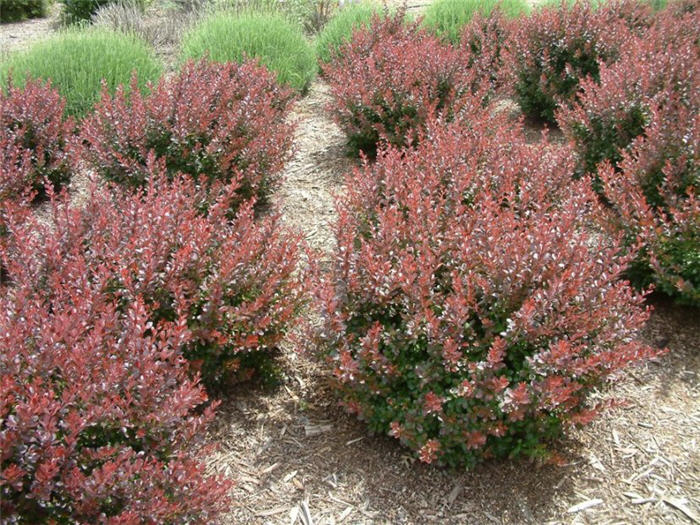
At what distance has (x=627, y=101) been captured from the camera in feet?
14.5

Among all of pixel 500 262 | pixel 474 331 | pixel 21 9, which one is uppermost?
pixel 21 9

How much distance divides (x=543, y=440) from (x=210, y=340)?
149 centimetres

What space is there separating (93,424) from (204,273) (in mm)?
1039

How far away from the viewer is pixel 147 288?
2729 mm

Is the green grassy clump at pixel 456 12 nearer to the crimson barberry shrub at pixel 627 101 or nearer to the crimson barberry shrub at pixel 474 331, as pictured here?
the crimson barberry shrub at pixel 627 101

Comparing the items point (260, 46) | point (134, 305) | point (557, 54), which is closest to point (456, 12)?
point (557, 54)

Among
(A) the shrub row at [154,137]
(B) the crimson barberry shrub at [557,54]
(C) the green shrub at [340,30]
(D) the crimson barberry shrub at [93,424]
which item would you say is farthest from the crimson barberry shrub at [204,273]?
(C) the green shrub at [340,30]

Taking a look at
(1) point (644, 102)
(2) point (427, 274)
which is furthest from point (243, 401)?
(1) point (644, 102)

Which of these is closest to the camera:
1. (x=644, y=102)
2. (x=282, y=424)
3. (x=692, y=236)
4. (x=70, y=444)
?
(x=70, y=444)

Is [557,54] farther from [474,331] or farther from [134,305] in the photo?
[134,305]

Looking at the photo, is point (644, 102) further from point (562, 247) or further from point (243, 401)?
point (243, 401)

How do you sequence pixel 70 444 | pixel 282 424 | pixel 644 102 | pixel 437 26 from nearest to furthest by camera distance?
pixel 70 444 < pixel 282 424 < pixel 644 102 < pixel 437 26

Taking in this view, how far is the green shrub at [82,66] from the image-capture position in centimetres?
574

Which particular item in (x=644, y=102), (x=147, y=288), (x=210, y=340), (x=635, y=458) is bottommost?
(x=635, y=458)
